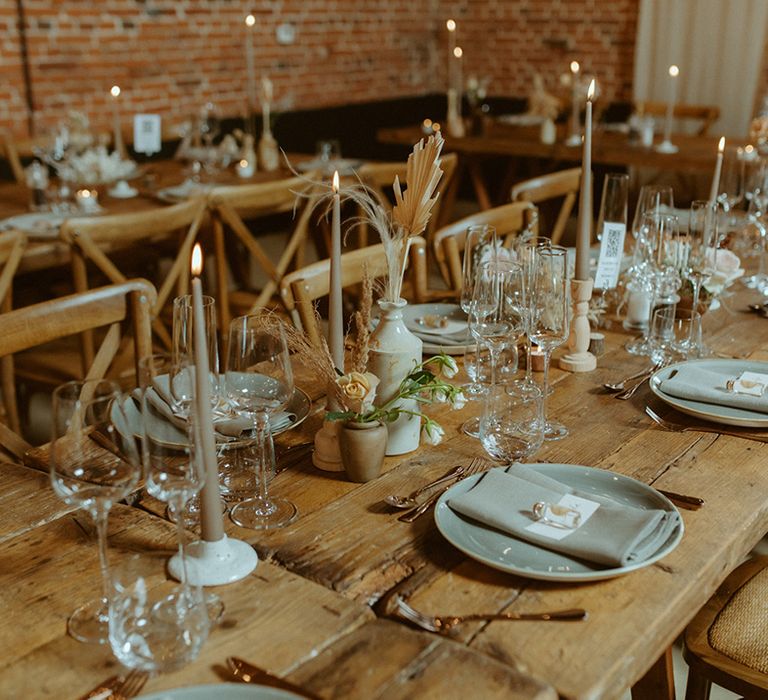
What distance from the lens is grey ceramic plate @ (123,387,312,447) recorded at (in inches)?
56.0

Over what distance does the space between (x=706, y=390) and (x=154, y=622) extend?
1029mm

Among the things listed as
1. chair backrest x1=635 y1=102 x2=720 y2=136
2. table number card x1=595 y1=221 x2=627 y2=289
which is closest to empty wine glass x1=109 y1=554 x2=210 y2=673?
table number card x1=595 y1=221 x2=627 y2=289

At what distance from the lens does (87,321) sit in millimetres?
1861

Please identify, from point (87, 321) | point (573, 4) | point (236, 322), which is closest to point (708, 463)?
point (236, 322)

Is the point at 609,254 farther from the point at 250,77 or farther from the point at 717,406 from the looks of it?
the point at 250,77

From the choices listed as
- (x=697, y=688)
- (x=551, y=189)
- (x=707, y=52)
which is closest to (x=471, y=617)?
(x=697, y=688)

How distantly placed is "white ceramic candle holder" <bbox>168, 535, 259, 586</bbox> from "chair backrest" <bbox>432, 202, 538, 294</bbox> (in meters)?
1.40

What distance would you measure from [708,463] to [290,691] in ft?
2.61

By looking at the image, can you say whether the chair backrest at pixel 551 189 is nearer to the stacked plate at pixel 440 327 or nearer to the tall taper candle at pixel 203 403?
the stacked plate at pixel 440 327

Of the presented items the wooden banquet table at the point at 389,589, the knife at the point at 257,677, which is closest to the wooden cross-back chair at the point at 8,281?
the wooden banquet table at the point at 389,589

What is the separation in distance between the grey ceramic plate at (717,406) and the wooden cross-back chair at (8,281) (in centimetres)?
179

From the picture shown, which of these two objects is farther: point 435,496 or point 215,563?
point 435,496

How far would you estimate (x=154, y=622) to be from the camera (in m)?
1.04

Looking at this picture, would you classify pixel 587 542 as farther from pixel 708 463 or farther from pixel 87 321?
pixel 87 321
